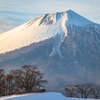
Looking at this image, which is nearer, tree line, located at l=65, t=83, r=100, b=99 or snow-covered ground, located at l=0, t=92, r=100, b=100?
snow-covered ground, located at l=0, t=92, r=100, b=100

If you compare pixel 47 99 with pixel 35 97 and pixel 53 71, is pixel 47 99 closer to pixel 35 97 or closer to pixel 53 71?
pixel 35 97

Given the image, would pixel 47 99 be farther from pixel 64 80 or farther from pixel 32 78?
pixel 64 80

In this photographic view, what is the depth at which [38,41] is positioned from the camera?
200 metres

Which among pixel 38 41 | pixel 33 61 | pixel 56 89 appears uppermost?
pixel 38 41

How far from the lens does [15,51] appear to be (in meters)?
199

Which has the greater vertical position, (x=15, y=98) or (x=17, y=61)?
(x=17, y=61)

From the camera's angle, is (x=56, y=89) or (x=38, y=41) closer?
(x=56, y=89)

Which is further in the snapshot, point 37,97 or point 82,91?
point 82,91

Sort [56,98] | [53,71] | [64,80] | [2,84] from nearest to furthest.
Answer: [56,98] < [2,84] < [64,80] < [53,71]

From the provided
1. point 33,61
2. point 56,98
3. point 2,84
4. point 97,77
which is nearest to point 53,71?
point 33,61

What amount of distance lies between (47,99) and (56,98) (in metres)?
1.36

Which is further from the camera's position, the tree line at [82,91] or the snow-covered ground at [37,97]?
the tree line at [82,91]

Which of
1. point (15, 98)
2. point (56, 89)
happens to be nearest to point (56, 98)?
point (15, 98)

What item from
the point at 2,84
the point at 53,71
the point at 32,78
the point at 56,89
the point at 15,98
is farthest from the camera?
the point at 53,71
